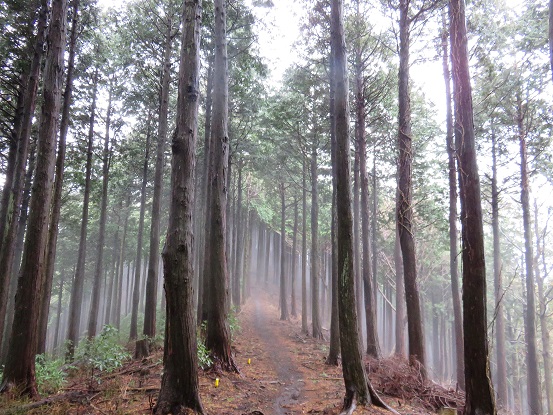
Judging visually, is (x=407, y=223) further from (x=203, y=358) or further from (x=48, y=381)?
(x=48, y=381)

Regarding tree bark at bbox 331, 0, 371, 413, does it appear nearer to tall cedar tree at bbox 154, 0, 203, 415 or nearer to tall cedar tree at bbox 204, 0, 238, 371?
tall cedar tree at bbox 154, 0, 203, 415

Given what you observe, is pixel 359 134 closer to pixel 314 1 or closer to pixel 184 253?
pixel 314 1

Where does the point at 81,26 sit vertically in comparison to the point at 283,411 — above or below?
above

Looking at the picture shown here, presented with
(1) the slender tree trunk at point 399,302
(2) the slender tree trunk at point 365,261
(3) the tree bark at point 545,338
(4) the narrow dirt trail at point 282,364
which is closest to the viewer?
(4) the narrow dirt trail at point 282,364

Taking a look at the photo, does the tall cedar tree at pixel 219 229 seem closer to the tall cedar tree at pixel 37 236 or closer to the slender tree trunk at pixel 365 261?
the tall cedar tree at pixel 37 236

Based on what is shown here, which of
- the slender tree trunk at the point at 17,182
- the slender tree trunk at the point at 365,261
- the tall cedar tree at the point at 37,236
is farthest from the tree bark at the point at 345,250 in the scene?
the slender tree trunk at the point at 17,182

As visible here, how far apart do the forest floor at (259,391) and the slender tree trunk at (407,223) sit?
2.54 ft

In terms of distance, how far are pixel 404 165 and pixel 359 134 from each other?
4046mm

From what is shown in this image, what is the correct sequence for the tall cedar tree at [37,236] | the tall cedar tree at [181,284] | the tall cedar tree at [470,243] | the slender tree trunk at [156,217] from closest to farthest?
the tall cedar tree at [181,284] < the tall cedar tree at [470,243] < the tall cedar tree at [37,236] < the slender tree trunk at [156,217]

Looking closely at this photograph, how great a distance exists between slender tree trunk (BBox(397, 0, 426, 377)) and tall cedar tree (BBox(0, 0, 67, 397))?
27.0 feet

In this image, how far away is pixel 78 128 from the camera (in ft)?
49.7

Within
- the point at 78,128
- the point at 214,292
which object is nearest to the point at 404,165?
the point at 214,292

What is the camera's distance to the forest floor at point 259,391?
17.8ft

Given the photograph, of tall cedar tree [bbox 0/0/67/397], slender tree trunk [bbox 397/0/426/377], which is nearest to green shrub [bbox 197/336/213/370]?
tall cedar tree [bbox 0/0/67/397]
